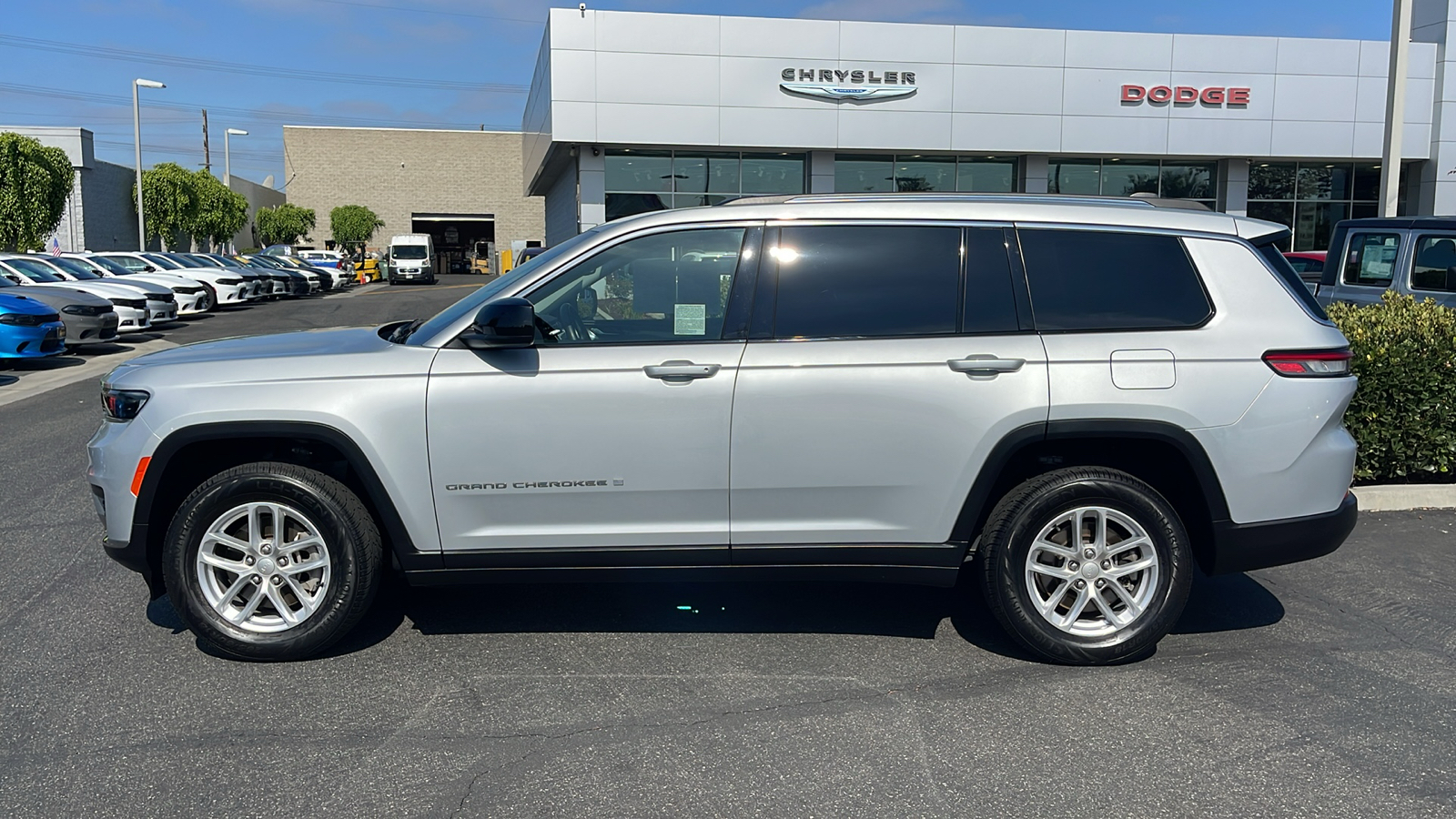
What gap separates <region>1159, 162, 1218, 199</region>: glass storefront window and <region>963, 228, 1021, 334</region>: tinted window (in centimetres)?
2715

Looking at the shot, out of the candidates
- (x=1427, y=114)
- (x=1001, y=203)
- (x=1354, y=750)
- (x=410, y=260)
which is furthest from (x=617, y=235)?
(x=410, y=260)

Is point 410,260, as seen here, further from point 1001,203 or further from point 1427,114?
point 1001,203

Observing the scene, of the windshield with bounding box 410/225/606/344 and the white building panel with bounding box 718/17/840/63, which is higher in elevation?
the white building panel with bounding box 718/17/840/63

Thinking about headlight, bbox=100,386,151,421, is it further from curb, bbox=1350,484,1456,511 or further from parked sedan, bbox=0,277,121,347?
parked sedan, bbox=0,277,121,347

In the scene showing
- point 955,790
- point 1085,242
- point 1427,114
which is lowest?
point 955,790

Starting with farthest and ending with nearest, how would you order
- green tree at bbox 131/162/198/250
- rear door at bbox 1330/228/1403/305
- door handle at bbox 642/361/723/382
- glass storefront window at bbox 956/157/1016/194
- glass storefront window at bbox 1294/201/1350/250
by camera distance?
1. green tree at bbox 131/162/198/250
2. glass storefront window at bbox 1294/201/1350/250
3. glass storefront window at bbox 956/157/1016/194
4. rear door at bbox 1330/228/1403/305
5. door handle at bbox 642/361/723/382

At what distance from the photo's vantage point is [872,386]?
14.4 ft

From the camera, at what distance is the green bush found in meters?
7.04

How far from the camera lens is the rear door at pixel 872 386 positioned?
4383 millimetres

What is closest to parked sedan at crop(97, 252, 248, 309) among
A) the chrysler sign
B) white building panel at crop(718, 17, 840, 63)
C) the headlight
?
white building panel at crop(718, 17, 840, 63)

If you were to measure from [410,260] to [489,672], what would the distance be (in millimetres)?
48838

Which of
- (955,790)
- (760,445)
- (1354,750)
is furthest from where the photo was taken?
(760,445)

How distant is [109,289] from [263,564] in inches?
741

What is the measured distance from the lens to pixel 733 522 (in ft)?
14.7
